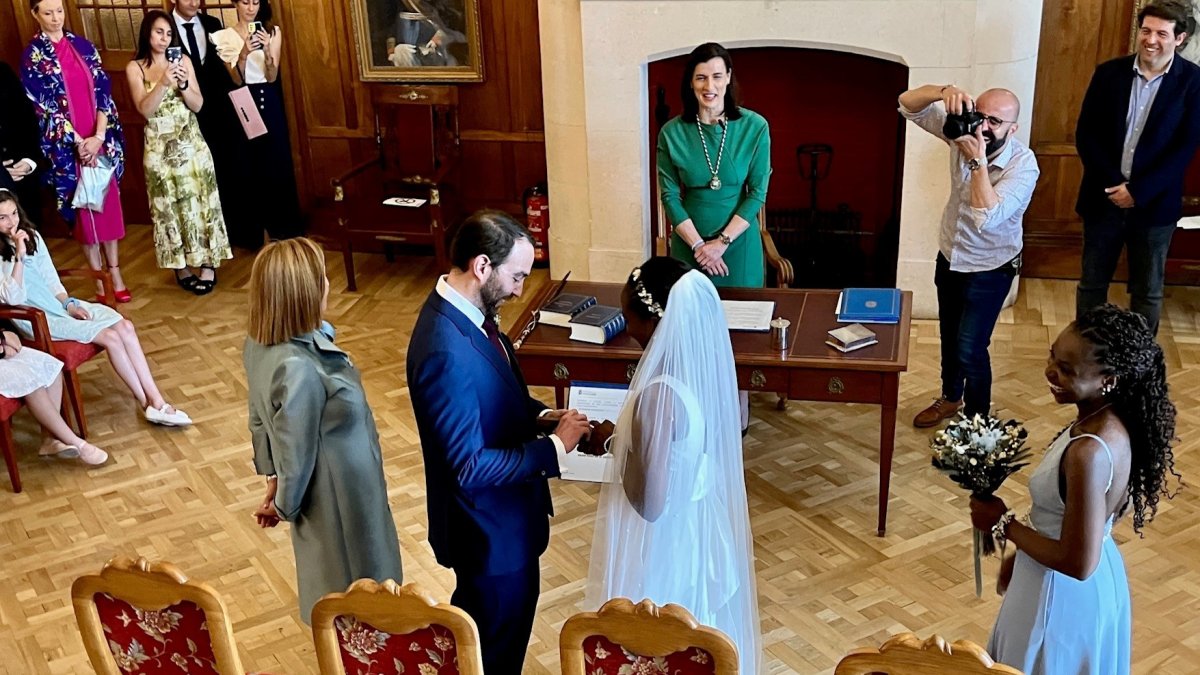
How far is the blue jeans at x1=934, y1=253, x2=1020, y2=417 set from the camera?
15.8 ft

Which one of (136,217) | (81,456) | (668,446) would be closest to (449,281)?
(668,446)

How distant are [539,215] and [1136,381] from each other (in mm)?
5086

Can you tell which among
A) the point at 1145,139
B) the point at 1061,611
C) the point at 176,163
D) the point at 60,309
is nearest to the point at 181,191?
the point at 176,163

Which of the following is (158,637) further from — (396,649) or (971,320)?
(971,320)

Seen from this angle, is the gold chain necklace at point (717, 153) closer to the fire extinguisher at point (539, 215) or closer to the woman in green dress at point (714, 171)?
the woman in green dress at point (714, 171)

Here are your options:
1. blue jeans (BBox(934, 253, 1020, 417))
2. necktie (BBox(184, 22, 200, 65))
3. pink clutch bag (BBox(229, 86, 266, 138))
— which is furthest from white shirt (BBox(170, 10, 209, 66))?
blue jeans (BBox(934, 253, 1020, 417))

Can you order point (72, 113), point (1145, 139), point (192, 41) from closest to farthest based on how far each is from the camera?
point (1145, 139), point (72, 113), point (192, 41)

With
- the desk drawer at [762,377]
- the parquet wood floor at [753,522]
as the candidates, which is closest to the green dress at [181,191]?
the parquet wood floor at [753,522]

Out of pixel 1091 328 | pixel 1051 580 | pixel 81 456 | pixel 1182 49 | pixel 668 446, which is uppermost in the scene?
pixel 1182 49

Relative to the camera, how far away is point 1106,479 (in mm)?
2559

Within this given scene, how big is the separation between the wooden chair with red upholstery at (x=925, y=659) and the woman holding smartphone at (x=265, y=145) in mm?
5986

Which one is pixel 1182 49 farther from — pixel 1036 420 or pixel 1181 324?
pixel 1036 420

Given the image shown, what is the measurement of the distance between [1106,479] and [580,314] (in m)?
2.35

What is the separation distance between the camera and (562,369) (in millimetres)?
4457
